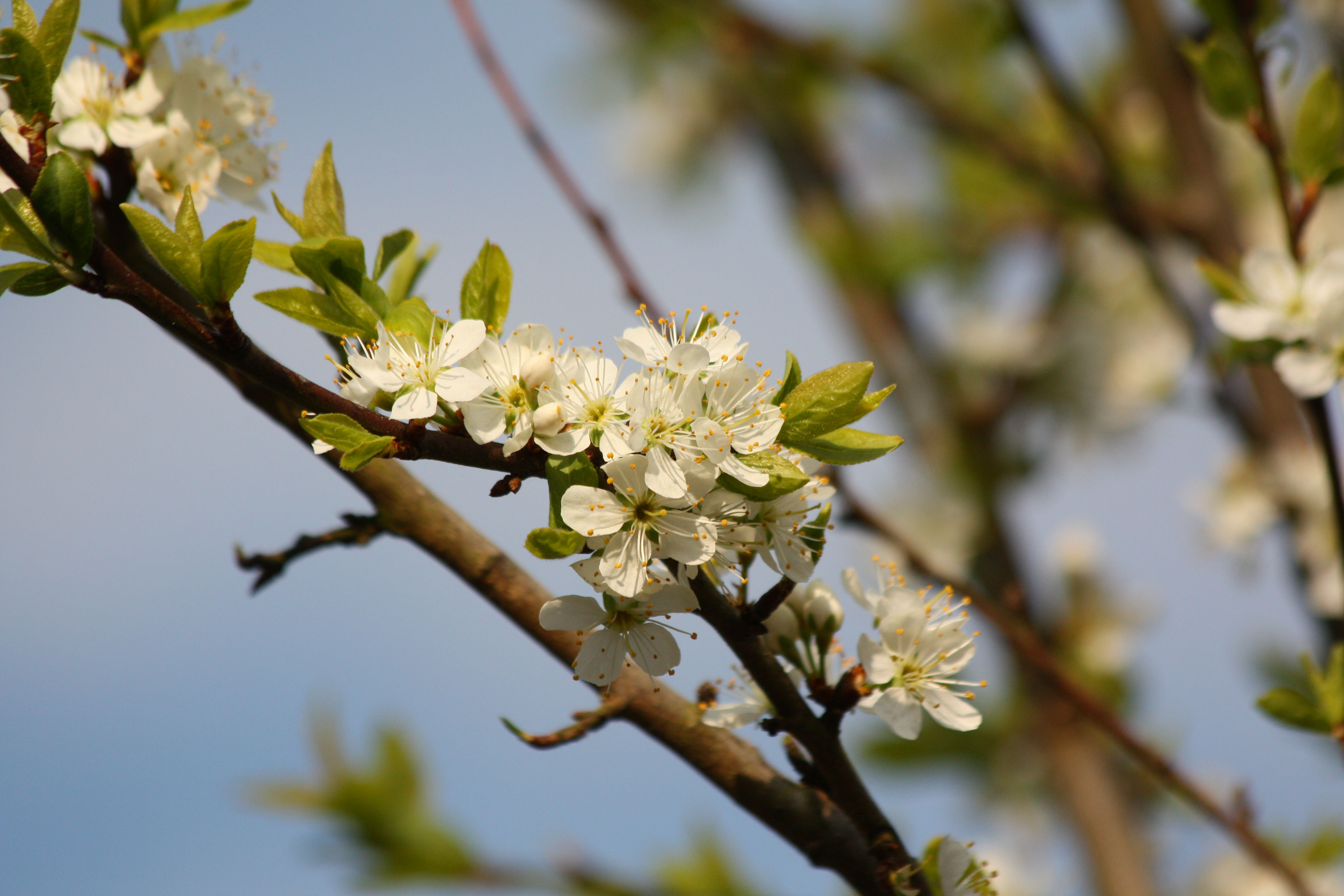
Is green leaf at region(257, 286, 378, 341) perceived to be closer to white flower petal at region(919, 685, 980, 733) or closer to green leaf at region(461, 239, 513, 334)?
green leaf at region(461, 239, 513, 334)

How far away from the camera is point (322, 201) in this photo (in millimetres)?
717

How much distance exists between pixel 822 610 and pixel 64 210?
1.85 ft

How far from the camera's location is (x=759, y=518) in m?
0.67

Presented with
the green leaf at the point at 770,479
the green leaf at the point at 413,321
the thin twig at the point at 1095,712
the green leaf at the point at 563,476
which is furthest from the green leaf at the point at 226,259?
the thin twig at the point at 1095,712

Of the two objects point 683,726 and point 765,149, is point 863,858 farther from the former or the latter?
point 765,149

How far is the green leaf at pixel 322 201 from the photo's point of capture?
2.34 ft

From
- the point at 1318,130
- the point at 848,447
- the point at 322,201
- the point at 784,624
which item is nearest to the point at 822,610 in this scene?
the point at 784,624

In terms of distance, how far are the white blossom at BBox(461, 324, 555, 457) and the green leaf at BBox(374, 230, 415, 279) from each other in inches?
7.1

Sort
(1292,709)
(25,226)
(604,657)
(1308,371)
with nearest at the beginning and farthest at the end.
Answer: (25,226)
(604,657)
(1292,709)
(1308,371)

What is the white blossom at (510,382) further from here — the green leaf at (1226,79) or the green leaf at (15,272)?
the green leaf at (1226,79)

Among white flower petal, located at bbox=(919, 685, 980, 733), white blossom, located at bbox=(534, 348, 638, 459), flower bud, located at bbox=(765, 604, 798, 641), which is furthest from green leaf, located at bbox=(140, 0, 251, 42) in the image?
white flower petal, located at bbox=(919, 685, 980, 733)

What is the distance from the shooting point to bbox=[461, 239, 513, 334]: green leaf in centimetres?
68

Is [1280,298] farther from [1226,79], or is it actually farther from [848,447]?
[848,447]

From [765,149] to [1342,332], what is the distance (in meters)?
2.82
